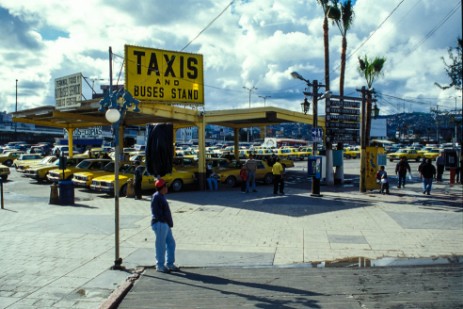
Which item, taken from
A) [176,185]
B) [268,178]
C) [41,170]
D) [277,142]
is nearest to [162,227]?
[176,185]

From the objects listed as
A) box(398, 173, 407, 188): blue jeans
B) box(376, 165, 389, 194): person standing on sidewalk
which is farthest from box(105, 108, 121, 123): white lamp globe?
box(398, 173, 407, 188): blue jeans

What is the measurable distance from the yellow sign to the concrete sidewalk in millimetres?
5260

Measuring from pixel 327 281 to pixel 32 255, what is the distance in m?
5.72

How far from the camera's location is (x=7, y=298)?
235 inches

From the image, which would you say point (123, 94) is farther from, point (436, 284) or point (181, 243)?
point (436, 284)

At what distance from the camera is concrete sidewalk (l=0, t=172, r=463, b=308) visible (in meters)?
6.84

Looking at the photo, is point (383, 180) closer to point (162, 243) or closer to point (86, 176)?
point (86, 176)

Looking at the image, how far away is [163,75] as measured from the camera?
63.2 feet

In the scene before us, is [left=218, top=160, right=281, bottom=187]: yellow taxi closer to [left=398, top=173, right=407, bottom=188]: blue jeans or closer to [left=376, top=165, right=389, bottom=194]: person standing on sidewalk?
[left=376, top=165, right=389, bottom=194]: person standing on sidewalk

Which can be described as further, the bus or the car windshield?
the bus

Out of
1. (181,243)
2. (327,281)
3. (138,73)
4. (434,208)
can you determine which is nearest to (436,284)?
(327,281)

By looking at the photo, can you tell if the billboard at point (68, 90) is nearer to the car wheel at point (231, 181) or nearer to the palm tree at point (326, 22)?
the car wheel at point (231, 181)

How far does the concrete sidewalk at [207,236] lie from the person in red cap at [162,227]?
1.68ft

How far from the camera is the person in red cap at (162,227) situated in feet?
23.5
